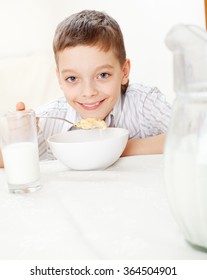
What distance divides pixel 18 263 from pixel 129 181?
0.35m

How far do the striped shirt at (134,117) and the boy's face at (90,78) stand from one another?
0.28ft

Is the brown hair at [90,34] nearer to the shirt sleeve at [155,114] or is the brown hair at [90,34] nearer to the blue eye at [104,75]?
the blue eye at [104,75]

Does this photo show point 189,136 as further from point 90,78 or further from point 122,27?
point 122,27

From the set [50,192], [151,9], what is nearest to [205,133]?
[50,192]

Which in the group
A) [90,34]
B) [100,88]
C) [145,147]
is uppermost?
[90,34]

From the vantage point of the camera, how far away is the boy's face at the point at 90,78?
1.21 meters

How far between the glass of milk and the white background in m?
1.76

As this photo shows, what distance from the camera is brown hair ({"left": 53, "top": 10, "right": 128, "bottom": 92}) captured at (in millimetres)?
1229

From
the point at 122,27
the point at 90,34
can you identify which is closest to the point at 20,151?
the point at 90,34

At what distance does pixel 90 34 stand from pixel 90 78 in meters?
0.14

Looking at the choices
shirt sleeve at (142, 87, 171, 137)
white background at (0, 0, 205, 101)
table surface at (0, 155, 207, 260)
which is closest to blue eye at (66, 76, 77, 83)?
shirt sleeve at (142, 87, 171, 137)

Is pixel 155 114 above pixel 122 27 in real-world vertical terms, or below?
below

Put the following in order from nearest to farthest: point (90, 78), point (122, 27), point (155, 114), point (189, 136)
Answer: point (189, 136)
point (90, 78)
point (155, 114)
point (122, 27)

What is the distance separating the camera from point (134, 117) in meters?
1.42
